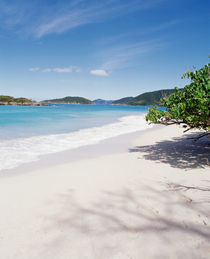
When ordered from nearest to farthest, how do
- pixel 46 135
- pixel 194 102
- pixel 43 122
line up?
pixel 194 102, pixel 46 135, pixel 43 122

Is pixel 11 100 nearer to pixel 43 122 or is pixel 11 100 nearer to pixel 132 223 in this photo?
pixel 43 122

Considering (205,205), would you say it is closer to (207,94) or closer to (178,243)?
(178,243)

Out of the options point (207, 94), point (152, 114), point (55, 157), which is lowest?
point (55, 157)

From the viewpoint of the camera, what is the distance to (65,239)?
2752 millimetres

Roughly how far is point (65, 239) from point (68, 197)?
1.38 metres

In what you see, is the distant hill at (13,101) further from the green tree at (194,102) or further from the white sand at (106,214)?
the white sand at (106,214)

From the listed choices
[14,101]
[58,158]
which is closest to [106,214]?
[58,158]

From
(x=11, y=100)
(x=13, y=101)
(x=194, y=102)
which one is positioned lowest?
(x=194, y=102)

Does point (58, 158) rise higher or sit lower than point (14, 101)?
lower

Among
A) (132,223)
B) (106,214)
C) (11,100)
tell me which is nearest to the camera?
(132,223)

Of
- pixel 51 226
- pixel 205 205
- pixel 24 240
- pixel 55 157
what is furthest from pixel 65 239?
pixel 55 157

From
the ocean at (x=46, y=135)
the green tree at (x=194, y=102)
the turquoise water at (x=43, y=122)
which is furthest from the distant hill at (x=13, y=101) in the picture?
the green tree at (x=194, y=102)

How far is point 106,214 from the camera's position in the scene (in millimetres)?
3371

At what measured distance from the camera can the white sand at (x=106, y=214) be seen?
256 cm
